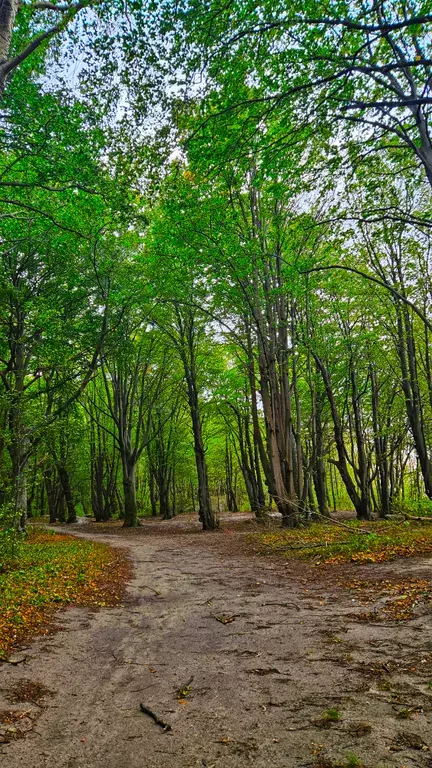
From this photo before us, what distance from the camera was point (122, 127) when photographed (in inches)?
301

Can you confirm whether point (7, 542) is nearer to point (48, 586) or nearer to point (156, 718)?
point (48, 586)

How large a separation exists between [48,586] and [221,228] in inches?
443

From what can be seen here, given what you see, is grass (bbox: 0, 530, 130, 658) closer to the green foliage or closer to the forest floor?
the green foliage

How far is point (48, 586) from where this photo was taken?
7578 millimetres

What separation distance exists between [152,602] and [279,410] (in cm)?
1025

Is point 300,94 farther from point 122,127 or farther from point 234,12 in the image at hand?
point 122,127

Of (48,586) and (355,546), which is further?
(355,546)

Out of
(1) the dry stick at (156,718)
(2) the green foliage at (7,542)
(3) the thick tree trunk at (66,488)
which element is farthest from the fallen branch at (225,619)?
(3) the thick tree trunk at (66,488)

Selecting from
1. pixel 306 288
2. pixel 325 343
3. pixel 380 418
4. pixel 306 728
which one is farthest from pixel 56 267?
pixel 380 418

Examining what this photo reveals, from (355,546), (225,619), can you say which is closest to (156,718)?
(225,619)

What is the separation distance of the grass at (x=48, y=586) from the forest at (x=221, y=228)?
0.87 meters

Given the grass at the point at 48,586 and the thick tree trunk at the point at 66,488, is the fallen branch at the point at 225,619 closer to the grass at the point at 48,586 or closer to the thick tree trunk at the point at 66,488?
the grass at the point at 48,586

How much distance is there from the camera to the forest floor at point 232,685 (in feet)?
8.48

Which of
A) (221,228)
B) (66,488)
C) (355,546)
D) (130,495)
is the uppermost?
(221,228)
